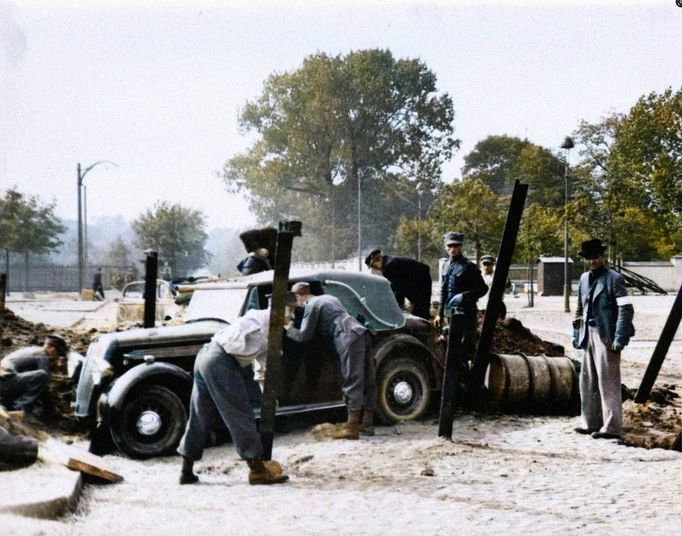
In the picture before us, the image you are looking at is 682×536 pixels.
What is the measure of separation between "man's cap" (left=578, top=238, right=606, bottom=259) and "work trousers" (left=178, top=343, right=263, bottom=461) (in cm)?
321

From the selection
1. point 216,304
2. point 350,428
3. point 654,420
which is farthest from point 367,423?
point 654,420

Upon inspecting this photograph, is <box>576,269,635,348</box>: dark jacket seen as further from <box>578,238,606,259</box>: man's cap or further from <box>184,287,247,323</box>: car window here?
<box>184,287,247,323</box>: car window

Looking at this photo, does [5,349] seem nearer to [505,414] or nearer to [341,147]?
[341,147]

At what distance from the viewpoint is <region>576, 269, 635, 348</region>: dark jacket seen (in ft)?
23.7

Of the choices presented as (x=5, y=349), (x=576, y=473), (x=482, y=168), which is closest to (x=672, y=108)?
(x=482, y=168)

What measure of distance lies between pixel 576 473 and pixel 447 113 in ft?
9.93

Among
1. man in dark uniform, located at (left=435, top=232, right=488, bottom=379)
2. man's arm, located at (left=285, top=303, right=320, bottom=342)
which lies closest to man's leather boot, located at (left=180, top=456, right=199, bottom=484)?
man's arm, located at (left=285, top=303, right=320, bottom=342)

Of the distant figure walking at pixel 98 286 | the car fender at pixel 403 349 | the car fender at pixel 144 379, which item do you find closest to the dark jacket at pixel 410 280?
the car fender at pixel 403 349

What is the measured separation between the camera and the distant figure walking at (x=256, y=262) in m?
7.10

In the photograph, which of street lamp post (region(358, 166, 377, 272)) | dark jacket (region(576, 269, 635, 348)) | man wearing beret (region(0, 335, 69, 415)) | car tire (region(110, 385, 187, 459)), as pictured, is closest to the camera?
car tire (region(110, 385, 187, 459))

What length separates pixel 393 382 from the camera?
7.87 metres

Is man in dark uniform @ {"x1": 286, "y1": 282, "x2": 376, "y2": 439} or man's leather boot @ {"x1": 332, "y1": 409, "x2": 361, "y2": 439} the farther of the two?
man's leather boot @ {"x1": 332, "y1": 409, "x2": 361, "y2": 439}

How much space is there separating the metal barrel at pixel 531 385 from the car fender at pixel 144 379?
3.10m

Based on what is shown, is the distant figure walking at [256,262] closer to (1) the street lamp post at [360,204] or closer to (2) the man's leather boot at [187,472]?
(1) the street lamp post at [360,204]
